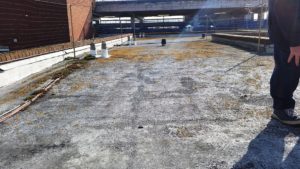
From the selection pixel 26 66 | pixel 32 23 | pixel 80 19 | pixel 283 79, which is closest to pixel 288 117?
pixel 283 79

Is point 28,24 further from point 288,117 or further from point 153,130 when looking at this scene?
point 288,117

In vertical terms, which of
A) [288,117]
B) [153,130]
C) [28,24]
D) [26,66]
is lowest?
[153,130]

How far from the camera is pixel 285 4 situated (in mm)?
3400

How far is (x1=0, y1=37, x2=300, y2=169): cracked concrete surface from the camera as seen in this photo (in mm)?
3059

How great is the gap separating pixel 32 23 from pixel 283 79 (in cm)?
1501

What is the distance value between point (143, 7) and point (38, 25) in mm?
37723

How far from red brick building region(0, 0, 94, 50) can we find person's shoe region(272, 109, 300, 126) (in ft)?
39.1

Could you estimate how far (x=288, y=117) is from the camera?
3.82 m

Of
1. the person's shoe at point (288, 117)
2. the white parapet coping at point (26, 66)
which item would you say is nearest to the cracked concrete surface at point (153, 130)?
the person's shoe at point (288, 117)

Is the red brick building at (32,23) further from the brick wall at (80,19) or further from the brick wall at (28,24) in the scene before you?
the brick wall at (80,19)

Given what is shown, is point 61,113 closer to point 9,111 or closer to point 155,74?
point 9,111

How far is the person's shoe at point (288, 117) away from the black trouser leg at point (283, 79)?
6cm

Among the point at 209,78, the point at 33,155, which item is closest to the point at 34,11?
the point at 209,78

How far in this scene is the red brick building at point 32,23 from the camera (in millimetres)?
12797
